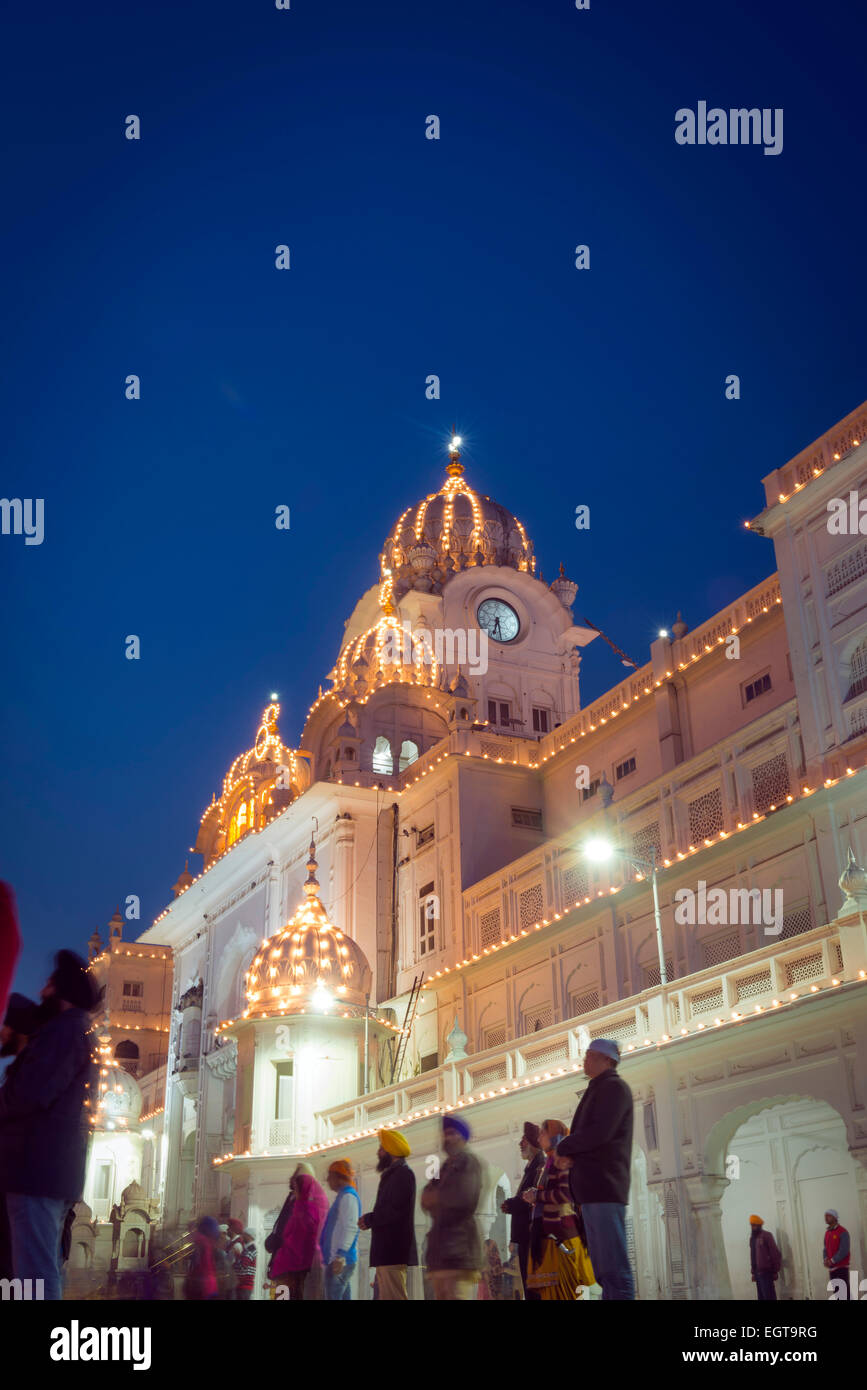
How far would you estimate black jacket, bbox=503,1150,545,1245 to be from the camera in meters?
10.5

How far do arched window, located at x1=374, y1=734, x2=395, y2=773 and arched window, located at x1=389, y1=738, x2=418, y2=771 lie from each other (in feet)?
1.47

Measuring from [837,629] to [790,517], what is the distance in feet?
9.50

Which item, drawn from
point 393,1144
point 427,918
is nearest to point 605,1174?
point 393,1144

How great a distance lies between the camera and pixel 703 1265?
60.0ft

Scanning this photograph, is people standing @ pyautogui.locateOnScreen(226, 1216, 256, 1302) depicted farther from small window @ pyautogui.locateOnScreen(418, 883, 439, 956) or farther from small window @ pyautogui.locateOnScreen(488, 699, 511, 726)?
small window @ pyautogui.locateOnScreen(488, 699, 511, 726)

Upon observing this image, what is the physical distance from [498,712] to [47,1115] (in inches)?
1621

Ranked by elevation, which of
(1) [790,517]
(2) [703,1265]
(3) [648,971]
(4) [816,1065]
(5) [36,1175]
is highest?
(1) [790,517]

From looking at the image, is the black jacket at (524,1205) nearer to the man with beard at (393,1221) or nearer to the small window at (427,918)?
the man with beard at (393,1221)

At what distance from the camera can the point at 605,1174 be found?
848 cm

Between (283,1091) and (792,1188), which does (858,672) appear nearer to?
(792,1188)

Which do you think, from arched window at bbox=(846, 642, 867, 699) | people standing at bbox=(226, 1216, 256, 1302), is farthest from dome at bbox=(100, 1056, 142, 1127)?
arched window at bbox=(846, 642, 867, 699)

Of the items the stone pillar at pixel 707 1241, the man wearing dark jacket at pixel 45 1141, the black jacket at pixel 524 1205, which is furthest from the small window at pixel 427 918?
the man wearing dark jacket at pixel 45 1141
